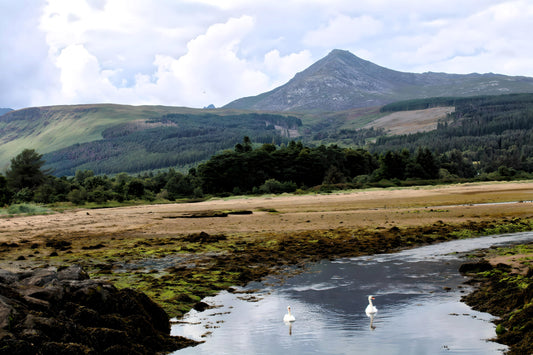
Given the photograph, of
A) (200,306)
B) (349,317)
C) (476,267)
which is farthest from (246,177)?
(349,317)

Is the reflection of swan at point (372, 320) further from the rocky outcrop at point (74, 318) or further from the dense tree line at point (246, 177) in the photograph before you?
the dense tree line at point (246, 177)

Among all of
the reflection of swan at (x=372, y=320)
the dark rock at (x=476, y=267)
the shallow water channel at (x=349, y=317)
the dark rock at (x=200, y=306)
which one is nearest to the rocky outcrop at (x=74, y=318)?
the shallow water channel at (x=349, y=317)

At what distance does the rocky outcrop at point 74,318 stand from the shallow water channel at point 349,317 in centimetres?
95

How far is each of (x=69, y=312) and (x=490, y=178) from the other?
113025 millimetres

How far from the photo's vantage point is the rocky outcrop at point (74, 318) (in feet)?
29.6

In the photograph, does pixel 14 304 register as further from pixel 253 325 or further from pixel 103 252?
pixel 103 252

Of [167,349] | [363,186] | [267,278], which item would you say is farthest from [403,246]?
[363,186]

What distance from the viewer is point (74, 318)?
34.0 ft

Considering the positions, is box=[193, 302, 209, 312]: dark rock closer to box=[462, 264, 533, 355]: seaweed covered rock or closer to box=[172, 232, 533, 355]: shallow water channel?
box=[172, 232, 533, 355]: shallow water channel

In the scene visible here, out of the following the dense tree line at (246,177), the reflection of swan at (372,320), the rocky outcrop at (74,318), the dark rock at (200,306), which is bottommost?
the reflection of swan at (372,320)

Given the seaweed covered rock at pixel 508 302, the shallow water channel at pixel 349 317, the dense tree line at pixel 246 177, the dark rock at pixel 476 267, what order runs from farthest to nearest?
the dense tree line at pixel 246 177
the dark rock at pixel 476 267
the shallow water channel at pixel 349 317
the seaweed covered rock at pixel 508 302

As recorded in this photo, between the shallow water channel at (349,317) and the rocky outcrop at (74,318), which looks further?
the shallow water channel at (349,317)

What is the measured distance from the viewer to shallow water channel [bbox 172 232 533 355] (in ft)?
38.8

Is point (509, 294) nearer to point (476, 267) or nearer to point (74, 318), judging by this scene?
point (476, 267)
